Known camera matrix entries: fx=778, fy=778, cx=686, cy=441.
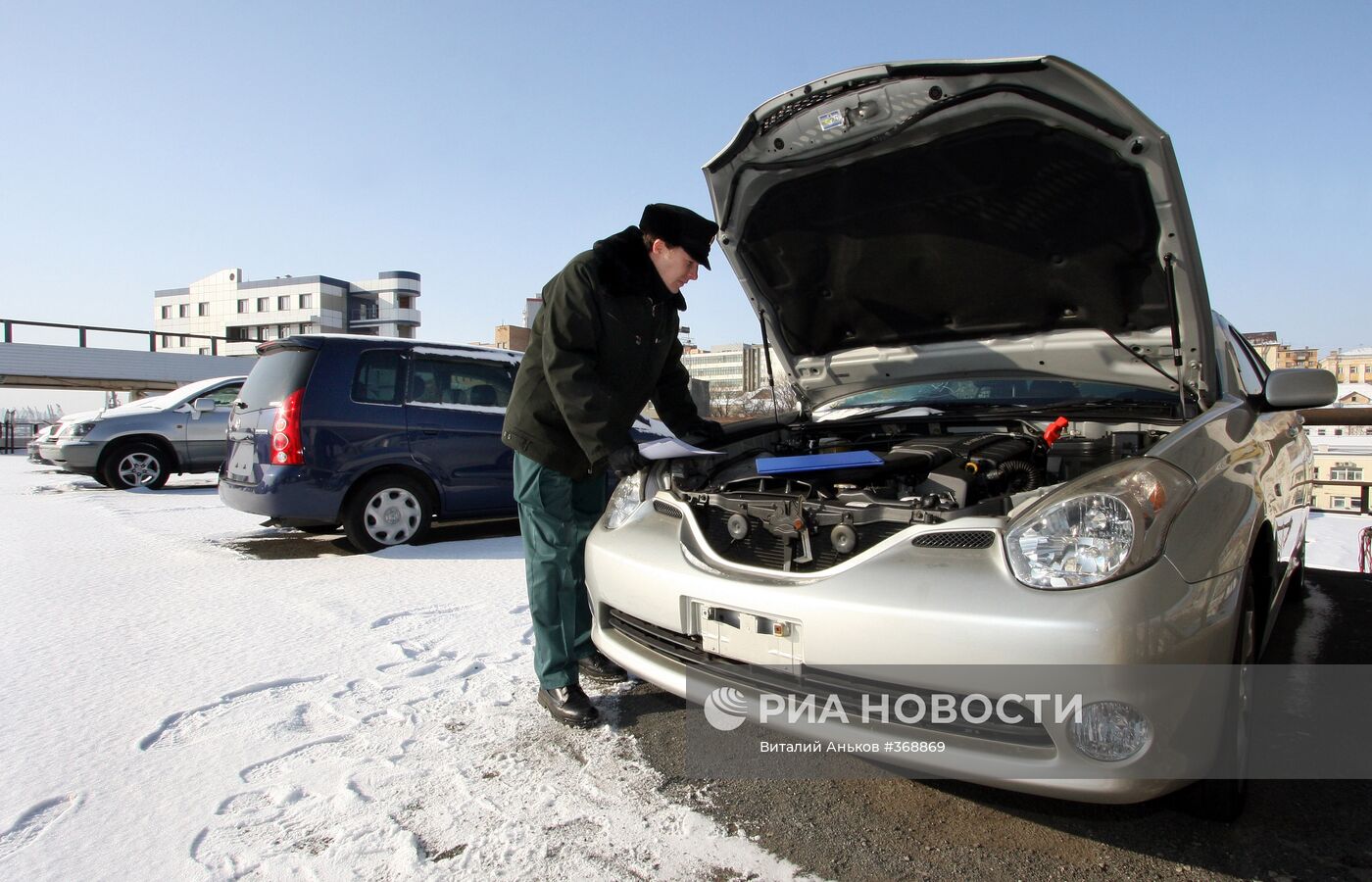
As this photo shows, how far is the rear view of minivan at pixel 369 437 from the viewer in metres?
4.92

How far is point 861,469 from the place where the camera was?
2.40 metres

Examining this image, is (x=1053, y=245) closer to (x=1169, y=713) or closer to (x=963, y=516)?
(x=963, y=516)

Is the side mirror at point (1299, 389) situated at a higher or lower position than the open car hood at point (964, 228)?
lower

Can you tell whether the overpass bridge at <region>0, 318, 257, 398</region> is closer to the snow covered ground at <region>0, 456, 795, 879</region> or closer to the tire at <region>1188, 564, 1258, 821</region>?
the snow covered ground at <region>0, 456, 795, 879</region>

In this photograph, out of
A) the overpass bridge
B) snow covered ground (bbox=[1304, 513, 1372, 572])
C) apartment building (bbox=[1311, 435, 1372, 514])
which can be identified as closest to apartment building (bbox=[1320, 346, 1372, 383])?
apartment building (bbox=[1311, 435, 1372, 514])

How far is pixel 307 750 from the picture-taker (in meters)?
2.28

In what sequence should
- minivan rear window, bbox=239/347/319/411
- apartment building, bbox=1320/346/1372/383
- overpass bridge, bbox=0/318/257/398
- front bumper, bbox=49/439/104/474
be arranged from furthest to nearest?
apartment building, bbox=1320/346/1372/383 < overpass bridge, bbox=0/318/257/398 < front bumper, bbox=49/439/104/474 < minivan rear window, bbox=239/347/319/411

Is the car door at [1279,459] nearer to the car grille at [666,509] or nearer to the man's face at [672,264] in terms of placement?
the car grille at [666,509]

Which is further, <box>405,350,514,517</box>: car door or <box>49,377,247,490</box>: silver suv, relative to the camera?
<box>49,377,247,490</box>: silver suv

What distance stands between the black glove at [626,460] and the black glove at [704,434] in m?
0.67

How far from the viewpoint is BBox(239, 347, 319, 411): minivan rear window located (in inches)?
197

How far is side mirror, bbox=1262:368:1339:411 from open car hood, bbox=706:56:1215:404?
25cm

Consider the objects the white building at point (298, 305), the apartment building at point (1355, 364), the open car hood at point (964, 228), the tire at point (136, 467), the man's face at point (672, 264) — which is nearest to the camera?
the open car hood at point (964, 228)

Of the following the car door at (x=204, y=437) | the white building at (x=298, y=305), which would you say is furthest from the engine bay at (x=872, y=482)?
the white building at (x=298, y=305)
